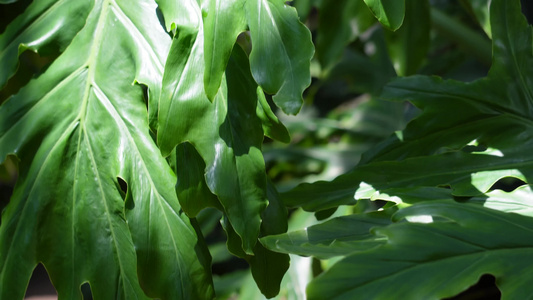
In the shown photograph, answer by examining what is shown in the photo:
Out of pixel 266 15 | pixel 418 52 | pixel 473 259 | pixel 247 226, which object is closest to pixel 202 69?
pixel 266 15

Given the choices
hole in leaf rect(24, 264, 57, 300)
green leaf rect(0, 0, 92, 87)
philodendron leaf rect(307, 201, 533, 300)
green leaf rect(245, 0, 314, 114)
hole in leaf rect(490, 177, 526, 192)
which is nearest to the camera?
philodendron leaf rect(307, 201, 533, 300)

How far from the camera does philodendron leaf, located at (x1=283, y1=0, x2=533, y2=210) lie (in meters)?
0.92

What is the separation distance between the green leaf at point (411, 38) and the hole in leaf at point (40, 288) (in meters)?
2.32

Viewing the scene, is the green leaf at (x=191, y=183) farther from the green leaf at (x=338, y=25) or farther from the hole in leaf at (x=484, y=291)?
the hole in leaf at (x=484, y=291)

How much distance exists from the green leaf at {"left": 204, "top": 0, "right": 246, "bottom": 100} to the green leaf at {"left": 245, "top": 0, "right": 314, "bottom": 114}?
2 cm

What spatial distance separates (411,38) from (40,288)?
259cm

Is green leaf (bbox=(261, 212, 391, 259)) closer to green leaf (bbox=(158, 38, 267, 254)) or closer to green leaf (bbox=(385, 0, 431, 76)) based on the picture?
green leaf (bbox=(158, 38, 267, 254))

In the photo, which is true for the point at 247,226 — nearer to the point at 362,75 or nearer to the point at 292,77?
the point at 292,77

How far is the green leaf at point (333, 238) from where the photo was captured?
662mm

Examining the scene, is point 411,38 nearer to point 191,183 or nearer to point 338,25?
point 338,25

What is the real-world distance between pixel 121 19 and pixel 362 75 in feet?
5.04

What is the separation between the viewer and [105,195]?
880 millimetres

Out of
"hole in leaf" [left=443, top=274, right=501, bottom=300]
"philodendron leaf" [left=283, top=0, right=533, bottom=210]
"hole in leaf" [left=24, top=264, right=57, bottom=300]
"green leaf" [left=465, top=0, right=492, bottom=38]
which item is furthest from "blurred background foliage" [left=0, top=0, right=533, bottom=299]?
"hole in leaf" [left=24, top=264, right=57, bottom=300]

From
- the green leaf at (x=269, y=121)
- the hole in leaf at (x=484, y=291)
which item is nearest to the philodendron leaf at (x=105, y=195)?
the green leaf at (x=269, y=121)
